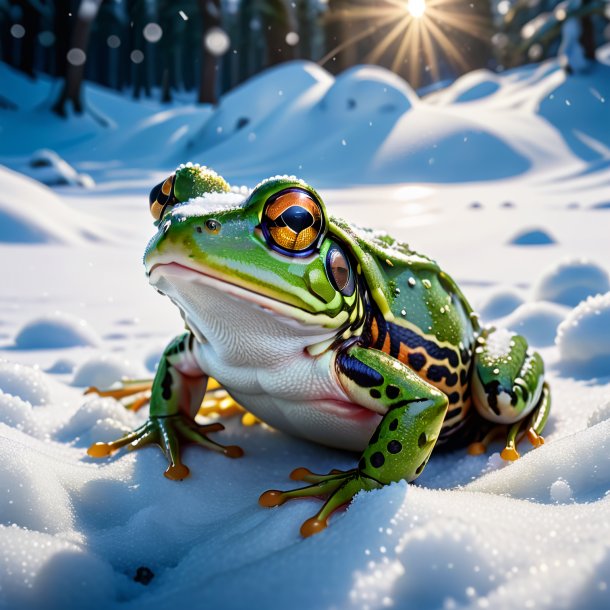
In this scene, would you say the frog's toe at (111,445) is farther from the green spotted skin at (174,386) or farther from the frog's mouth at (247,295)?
the frog's mouth at (247,295)

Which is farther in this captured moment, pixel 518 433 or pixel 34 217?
pixel 34 217

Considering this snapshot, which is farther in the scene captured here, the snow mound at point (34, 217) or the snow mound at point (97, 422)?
the snow mound at point (34, 217)

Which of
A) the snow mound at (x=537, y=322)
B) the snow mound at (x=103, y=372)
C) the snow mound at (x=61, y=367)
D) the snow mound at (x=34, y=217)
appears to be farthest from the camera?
the snow mound at (x=34, y=217)

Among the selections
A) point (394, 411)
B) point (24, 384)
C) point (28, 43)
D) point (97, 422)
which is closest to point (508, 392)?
point (394, 411)

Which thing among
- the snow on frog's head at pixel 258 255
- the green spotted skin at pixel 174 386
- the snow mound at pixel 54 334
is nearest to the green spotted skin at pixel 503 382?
the snow on frog's head at pixel 258 255

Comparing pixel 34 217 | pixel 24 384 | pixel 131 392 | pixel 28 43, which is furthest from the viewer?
pixel 28 43

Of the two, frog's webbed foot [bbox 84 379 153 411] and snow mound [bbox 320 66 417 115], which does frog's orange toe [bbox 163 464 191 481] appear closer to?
frog's webbed foot [bbox 84 379 153 411]

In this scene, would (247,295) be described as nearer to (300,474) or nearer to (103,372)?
(300,474)

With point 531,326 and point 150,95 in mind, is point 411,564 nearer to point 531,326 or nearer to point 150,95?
point 531,326
